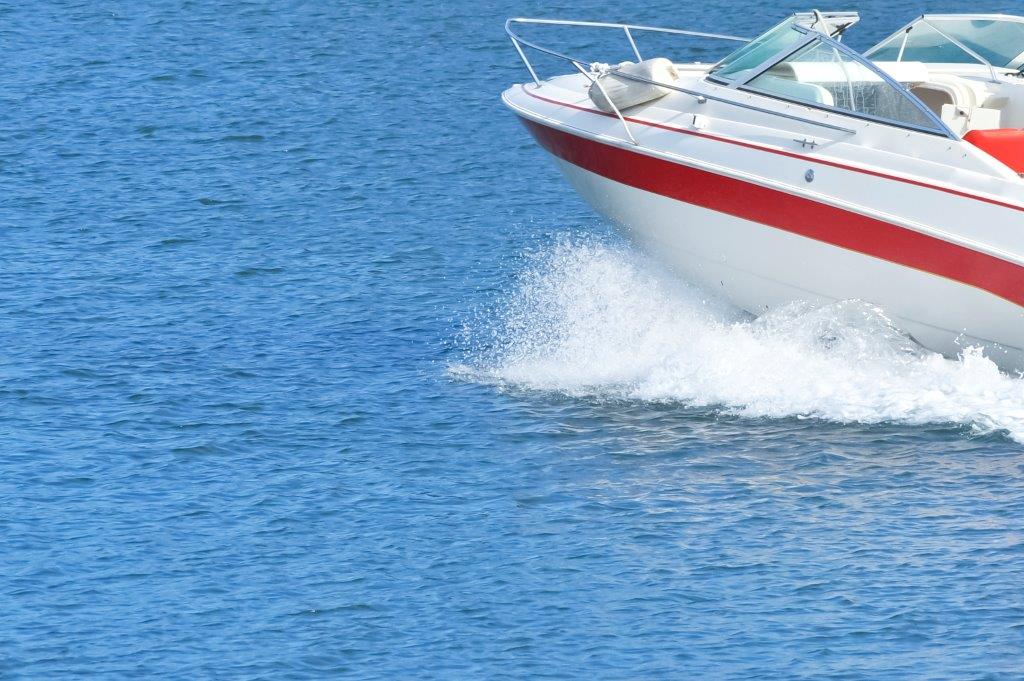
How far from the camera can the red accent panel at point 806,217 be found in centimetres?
1028

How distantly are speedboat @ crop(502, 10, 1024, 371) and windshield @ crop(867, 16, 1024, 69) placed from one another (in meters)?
0.58

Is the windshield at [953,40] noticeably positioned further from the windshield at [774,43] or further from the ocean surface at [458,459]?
the ocean surface at [458,459]

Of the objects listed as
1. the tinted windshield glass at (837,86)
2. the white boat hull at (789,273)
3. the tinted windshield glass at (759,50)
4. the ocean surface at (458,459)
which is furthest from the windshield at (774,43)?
the ocean surface at (458,459)

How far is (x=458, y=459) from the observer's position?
1077 centimetres

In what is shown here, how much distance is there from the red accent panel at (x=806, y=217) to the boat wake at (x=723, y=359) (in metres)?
0.52

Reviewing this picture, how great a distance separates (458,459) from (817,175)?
2.84 metres

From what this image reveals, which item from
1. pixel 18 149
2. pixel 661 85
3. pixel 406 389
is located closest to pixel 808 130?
pixel 661 85

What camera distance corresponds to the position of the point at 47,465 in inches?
429

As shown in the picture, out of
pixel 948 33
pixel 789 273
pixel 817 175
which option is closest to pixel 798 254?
pixel 789 273

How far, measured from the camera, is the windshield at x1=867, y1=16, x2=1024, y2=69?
12.6 meters

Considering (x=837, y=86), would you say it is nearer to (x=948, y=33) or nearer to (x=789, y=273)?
(x=789, y=273)

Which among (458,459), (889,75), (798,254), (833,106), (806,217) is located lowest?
(458,459)

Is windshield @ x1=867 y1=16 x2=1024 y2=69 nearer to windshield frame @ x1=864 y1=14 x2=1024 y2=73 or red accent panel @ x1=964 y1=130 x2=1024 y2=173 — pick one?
windshield frame @ x1=864 y1=14 x2=1024 y2=73

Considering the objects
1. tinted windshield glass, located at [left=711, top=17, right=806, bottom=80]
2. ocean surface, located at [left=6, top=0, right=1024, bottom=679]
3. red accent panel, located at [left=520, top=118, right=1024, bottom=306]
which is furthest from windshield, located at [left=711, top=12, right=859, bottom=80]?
ocean surface, located at [left=6, top=0, right=1024, bottom=679]
